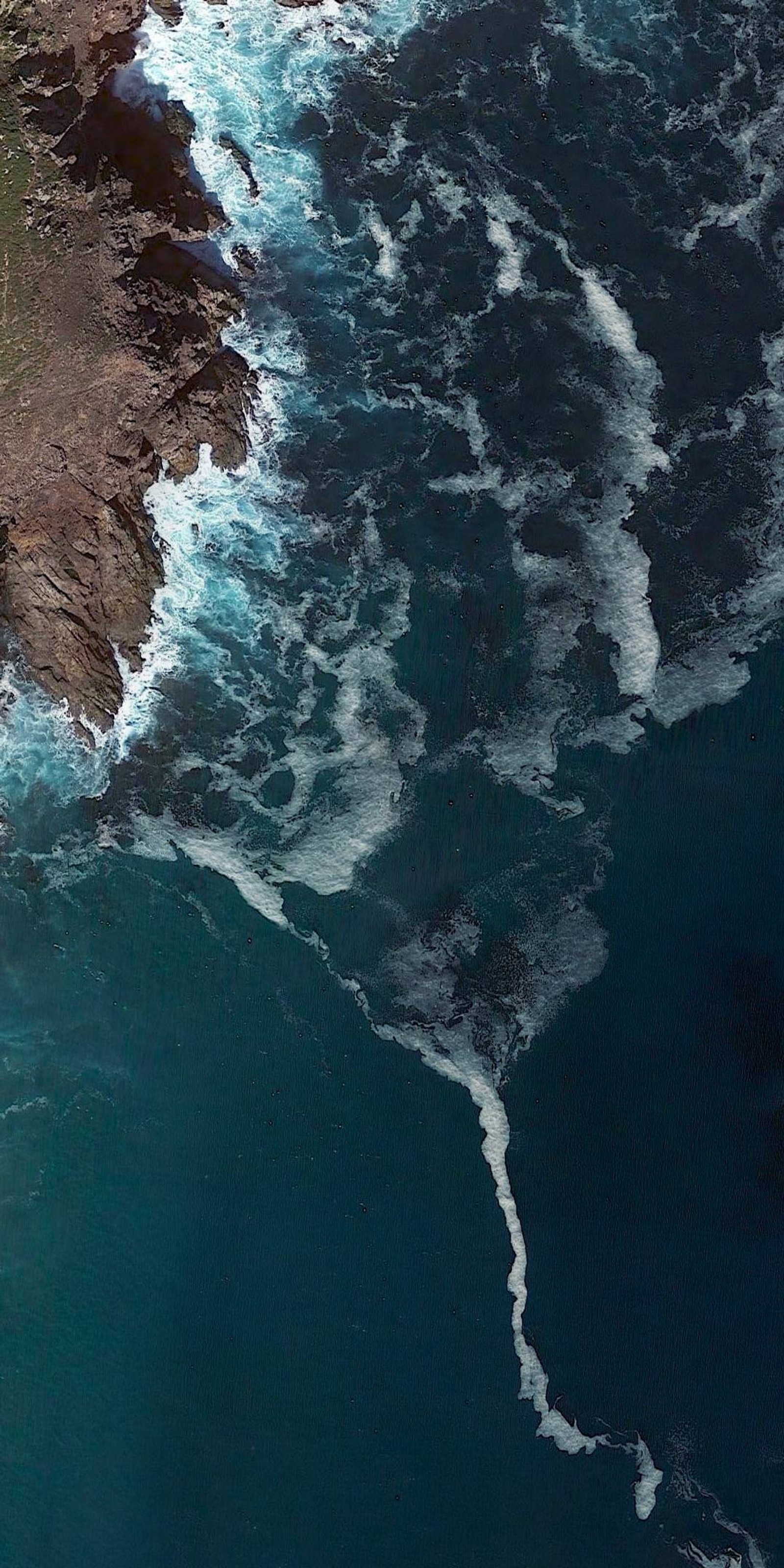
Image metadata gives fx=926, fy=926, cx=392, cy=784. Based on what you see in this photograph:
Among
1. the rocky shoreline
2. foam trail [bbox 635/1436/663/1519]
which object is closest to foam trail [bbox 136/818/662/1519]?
foam trail [bbox 635/1436/663/1519]

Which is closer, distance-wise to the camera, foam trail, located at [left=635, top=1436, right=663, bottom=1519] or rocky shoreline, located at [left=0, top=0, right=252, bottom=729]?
rocky shoreline, located at [left=0, top=0, right=252, bottom=729]

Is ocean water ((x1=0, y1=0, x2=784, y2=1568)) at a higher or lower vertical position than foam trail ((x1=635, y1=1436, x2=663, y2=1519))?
higher

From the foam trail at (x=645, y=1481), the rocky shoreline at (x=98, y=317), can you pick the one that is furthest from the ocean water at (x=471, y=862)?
the rocky shoreline at (x=98, y=317)

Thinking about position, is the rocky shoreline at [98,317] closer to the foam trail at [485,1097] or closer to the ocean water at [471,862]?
the ocean water at [471,862]

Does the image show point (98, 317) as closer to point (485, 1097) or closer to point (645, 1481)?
point (485, 1097)

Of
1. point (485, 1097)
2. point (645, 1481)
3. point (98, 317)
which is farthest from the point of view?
point (485, 1097)

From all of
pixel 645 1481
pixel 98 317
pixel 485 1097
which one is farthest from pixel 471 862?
pixel 98 317

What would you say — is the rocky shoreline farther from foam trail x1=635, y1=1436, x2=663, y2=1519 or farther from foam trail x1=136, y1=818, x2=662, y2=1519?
foam trail x1=635, y1=1436, x2=663, y2=1519
